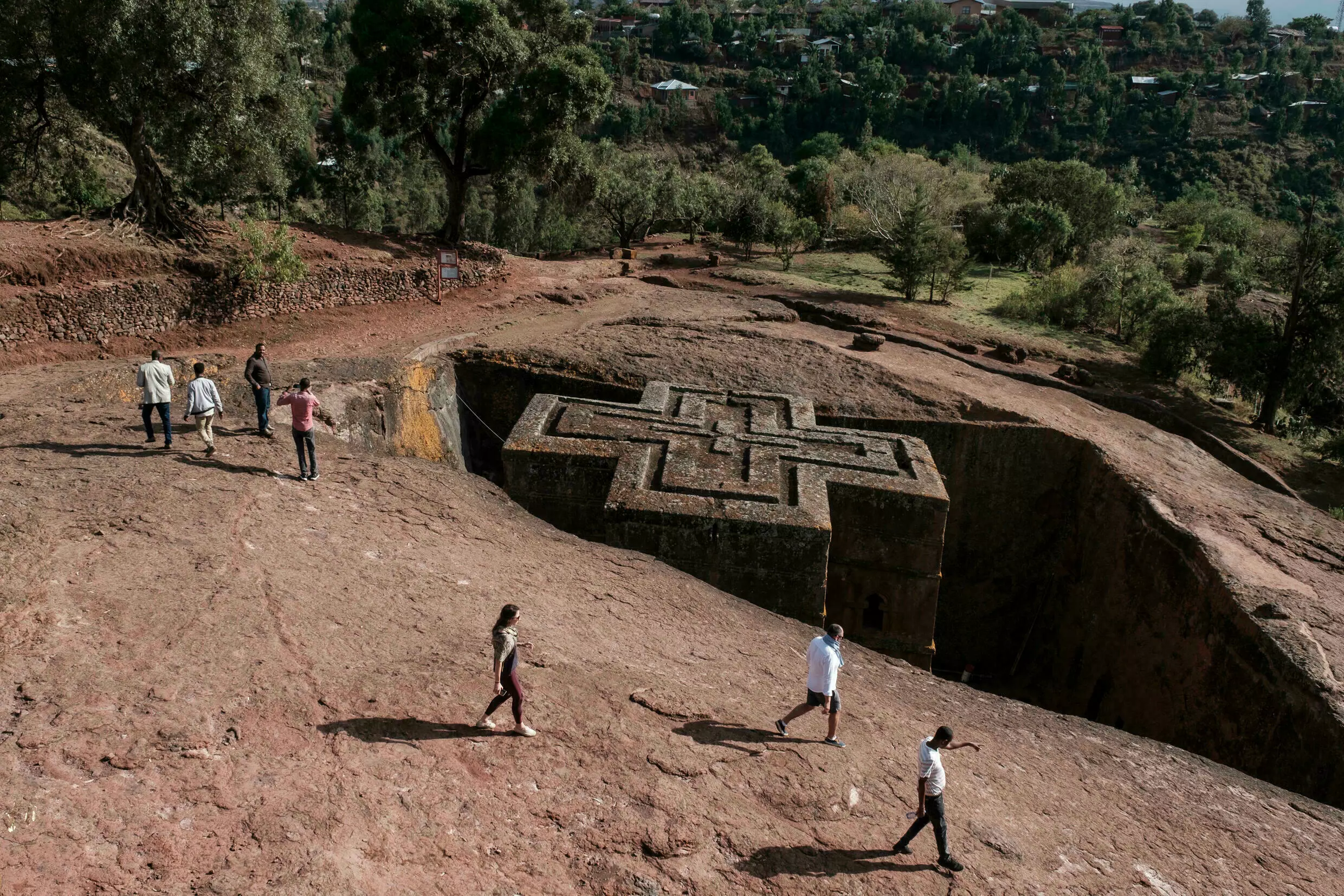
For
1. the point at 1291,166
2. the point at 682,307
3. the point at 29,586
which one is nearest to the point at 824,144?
the point at 1291,166

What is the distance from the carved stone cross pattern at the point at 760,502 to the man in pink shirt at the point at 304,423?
7.73 feet

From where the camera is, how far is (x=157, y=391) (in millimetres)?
10180

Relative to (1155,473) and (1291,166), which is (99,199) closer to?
(1155,473)

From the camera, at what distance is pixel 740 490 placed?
35.3 ft

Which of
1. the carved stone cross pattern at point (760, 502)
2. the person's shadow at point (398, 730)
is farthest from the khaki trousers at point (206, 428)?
the person's shadow at point (398, 730)

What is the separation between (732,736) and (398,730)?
2.57m

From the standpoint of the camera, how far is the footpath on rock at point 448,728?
17.2ft

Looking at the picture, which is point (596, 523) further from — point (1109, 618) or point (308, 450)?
point (1109, 618)

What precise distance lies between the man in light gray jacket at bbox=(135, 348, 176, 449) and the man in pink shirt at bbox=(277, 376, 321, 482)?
4.31ft

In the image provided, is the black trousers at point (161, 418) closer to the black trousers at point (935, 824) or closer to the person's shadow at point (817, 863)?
Result: the person's shadow at point (817, 863)

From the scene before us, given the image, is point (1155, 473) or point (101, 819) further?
point (1155, 473)

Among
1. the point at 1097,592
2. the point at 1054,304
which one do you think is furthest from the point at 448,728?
the point at 1054,304

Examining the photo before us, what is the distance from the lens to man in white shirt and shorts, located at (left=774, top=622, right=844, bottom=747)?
23.1 feet

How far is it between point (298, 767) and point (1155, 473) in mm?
13860
